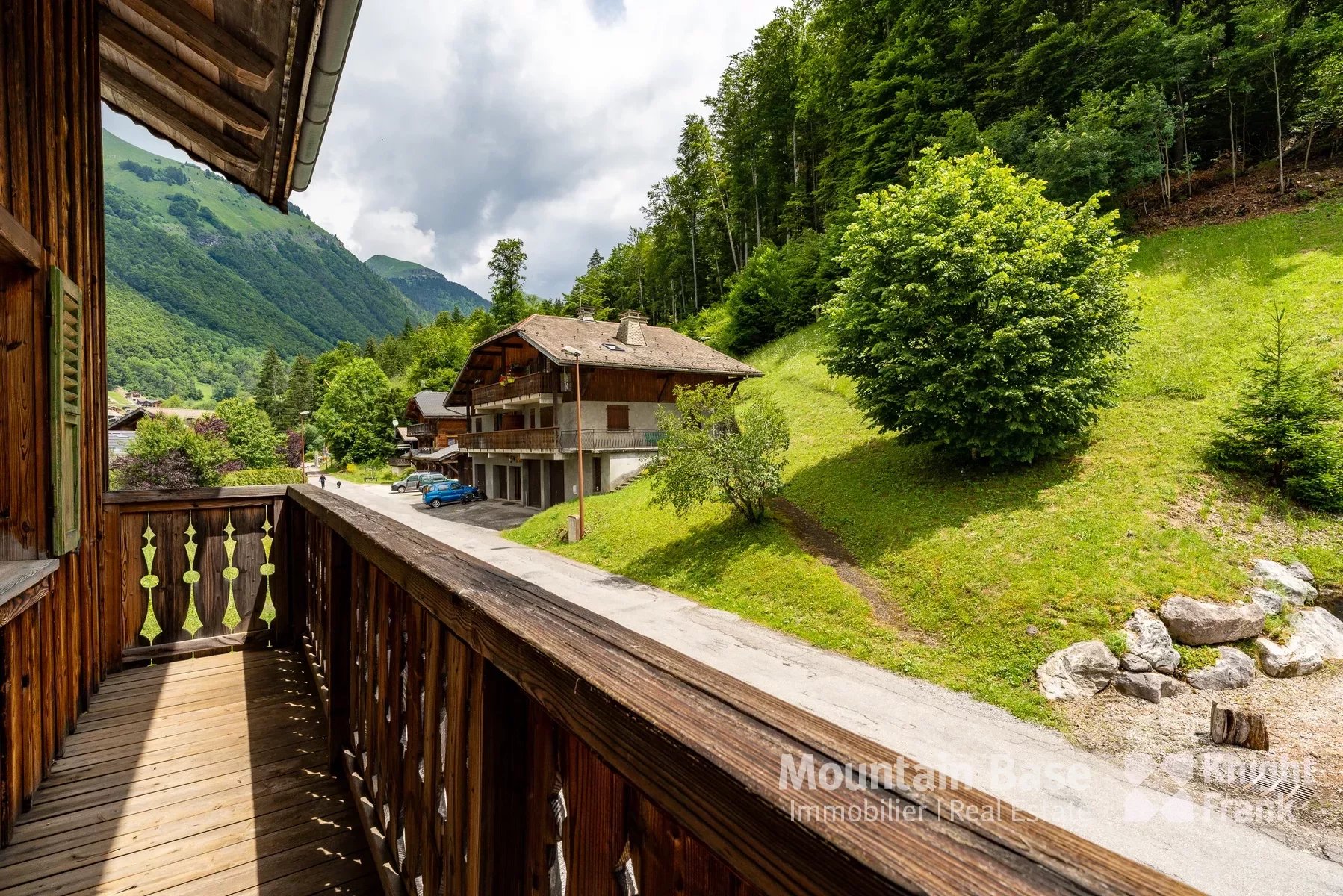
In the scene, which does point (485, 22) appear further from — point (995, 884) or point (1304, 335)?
point (1304, 335)

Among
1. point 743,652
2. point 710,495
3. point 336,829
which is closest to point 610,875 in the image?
point 336,829

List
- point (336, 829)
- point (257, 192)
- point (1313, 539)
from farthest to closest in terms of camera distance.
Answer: point (1313, 539), point (257, 192), point (336, 829)

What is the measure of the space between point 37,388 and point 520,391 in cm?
1917

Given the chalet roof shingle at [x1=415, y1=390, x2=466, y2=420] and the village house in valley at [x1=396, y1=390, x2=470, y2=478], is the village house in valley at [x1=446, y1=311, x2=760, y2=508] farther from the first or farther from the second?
the chalet roof shingle at [x1=415, y1=390, x2=466, y2=420]

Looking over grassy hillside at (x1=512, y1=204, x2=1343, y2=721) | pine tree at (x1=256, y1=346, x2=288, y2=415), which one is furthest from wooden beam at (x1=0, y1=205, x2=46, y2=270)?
pine tree at (x1=256, y1=346, x2=288, y2=415)

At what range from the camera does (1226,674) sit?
620 cm

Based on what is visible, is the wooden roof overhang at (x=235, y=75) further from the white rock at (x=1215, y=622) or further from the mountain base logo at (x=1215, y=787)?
the white rock at (x=1215, y=622)

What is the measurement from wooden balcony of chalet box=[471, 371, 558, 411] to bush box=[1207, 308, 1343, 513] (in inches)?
656

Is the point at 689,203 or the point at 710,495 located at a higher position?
the point at 689,203

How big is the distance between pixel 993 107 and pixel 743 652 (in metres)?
25.2

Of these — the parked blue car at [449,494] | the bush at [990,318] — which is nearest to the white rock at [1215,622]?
the bush at [990,318]

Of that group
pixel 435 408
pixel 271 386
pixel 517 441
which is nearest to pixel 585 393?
pixel 517 441

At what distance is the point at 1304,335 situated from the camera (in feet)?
35.7

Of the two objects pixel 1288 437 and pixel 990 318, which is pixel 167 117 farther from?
pixel 1288 437
